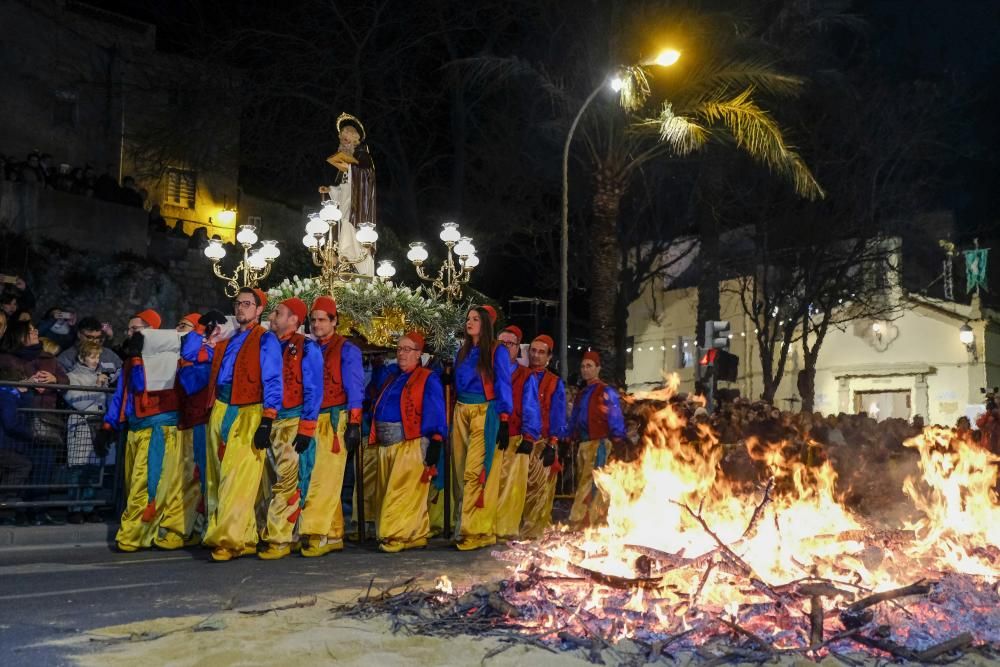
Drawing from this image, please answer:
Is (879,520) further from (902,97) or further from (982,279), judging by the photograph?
(982,279)

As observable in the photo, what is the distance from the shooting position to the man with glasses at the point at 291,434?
329 inches

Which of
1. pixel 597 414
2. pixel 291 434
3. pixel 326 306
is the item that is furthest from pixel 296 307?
pixel 597 414

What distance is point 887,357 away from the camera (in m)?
36.8

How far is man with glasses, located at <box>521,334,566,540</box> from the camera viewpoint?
1095 cm

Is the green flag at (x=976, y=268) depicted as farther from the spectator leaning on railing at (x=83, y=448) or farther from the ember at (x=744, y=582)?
the spectator leaning on railing at (x=83, y=448)

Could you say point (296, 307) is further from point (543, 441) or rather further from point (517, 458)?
point (543, 441)

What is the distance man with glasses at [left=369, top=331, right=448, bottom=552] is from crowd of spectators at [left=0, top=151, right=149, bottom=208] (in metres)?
16.9

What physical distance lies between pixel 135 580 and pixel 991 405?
1337 cm

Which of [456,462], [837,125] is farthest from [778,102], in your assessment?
[456,462]

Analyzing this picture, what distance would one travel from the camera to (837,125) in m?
27.8

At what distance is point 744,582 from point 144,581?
4147 millimetres

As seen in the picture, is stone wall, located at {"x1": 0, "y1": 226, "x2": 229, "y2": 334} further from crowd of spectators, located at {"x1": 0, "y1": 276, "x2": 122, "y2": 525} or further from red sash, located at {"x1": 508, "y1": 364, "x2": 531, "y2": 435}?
red sash, located at {"x1": 508, "y1": 364, "x2": 531, "y2": 435}

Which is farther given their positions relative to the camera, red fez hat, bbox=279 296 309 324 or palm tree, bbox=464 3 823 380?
palm tree, bbox=464 3 823 380

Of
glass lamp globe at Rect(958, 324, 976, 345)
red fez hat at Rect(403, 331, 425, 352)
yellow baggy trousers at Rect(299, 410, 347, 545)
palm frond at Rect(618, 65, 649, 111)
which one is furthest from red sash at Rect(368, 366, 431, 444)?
glass lamp globe at Rect(958, 324, 976, 345)
